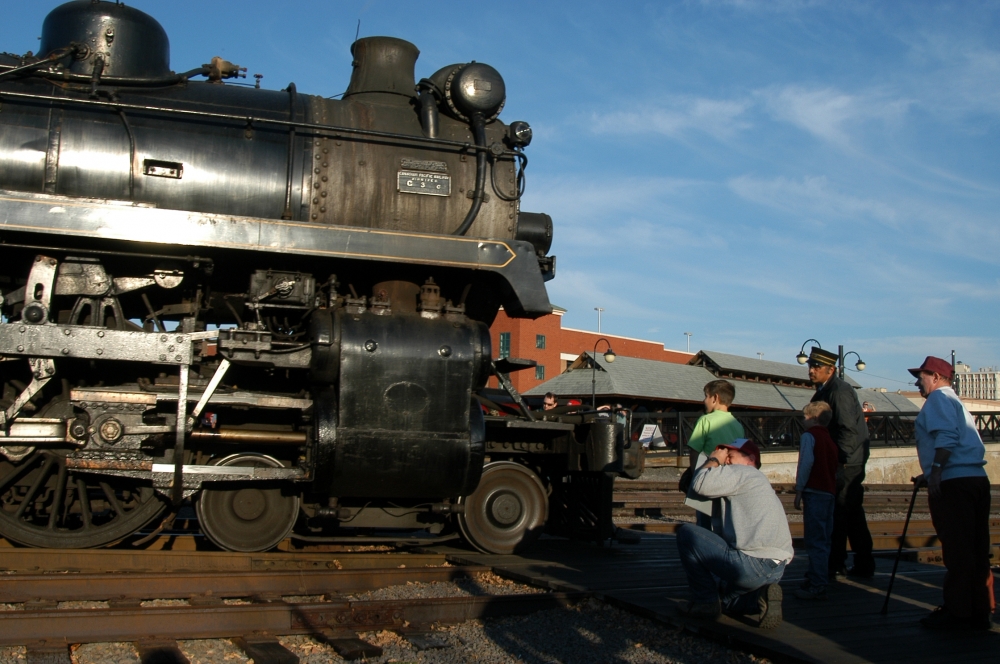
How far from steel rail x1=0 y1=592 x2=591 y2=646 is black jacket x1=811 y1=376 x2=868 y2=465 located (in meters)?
2.30

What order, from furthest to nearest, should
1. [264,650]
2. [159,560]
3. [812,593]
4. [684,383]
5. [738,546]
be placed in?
[684,383] → [159,560] → [812,593] → [738,546] → [264,650]

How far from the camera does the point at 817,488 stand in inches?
225

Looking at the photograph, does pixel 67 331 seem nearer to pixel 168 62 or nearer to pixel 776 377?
pixel 168 62

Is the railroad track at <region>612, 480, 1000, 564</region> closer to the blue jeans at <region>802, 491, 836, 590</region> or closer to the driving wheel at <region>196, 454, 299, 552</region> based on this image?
the blue jeans at <region>802, 491, 836, 590</region>

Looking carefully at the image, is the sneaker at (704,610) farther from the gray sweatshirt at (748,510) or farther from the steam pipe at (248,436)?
the steam pipe at (248,436)

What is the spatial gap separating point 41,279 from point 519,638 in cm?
403

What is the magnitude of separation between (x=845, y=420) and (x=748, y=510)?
6.16 ft

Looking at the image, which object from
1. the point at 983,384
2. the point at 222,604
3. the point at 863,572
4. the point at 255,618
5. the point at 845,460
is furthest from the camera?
the point at 983,384

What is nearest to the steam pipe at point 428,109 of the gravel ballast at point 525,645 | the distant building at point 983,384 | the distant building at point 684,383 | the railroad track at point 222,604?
the railroad track at point 222,604

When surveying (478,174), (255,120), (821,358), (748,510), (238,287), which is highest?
(255,120)

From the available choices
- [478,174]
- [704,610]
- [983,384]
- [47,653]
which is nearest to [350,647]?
[47,653]

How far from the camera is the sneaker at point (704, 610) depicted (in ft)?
15.6

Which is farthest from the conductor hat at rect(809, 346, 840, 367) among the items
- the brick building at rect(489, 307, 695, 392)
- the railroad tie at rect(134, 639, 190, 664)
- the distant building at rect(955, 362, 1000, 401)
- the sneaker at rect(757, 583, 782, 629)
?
the distant building at rect(955, 362, 1000, 401)

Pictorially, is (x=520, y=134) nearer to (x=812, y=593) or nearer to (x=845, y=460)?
(x=845, y=460)
